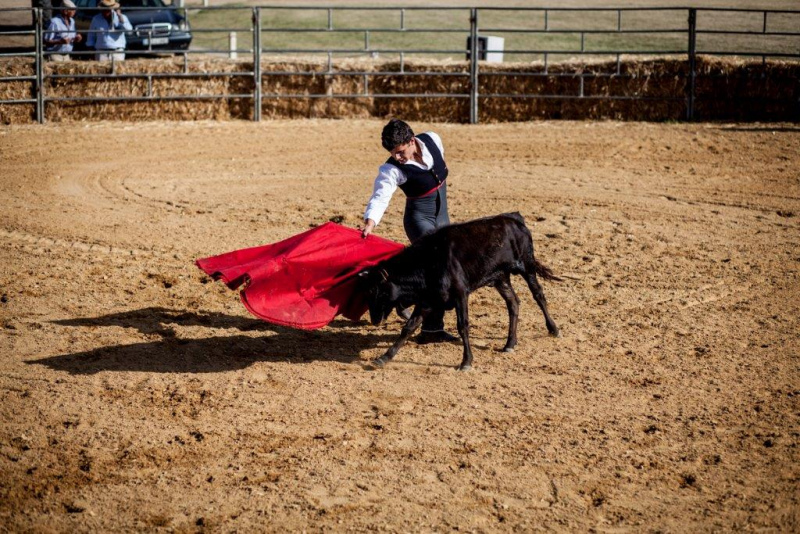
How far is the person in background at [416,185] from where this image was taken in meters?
7.32

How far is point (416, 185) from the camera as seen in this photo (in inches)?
302

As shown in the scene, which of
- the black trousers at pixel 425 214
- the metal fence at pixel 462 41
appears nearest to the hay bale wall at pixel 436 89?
the metal fence at pixel 462 41

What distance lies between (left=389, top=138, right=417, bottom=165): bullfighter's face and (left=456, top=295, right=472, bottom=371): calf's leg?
1.17m

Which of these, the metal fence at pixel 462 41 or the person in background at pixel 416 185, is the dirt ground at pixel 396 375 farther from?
the metal fence at pixel 462 41

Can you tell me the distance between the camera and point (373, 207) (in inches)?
290

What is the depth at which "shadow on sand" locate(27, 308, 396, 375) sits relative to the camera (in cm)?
737

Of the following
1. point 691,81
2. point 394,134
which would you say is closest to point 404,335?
point 394,134

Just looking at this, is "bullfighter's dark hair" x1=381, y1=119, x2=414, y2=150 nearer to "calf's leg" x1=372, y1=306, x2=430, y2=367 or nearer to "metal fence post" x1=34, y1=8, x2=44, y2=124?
"calf's leg" x1=372, y1=306, x2=430, y2=367

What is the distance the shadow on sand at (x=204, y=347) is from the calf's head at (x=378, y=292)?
453mm

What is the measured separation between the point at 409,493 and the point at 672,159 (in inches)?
417

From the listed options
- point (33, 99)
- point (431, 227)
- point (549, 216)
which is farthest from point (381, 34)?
point (431, 227)

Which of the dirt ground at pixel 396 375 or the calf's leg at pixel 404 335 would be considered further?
the calf's leg at pixel 404 335

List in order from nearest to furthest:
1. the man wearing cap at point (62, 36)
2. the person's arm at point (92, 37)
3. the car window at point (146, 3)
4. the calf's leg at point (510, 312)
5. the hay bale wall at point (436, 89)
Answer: the calf's leg at point (510, 312) < the hay bale wall at point (436, 89) < the man wearing cap at point (62, 36) < the person's arm at point (92, 37) < the car window at point (146, 3)

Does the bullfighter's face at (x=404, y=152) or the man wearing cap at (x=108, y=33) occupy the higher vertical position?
the man wearing cap at (x=108, y=33)
